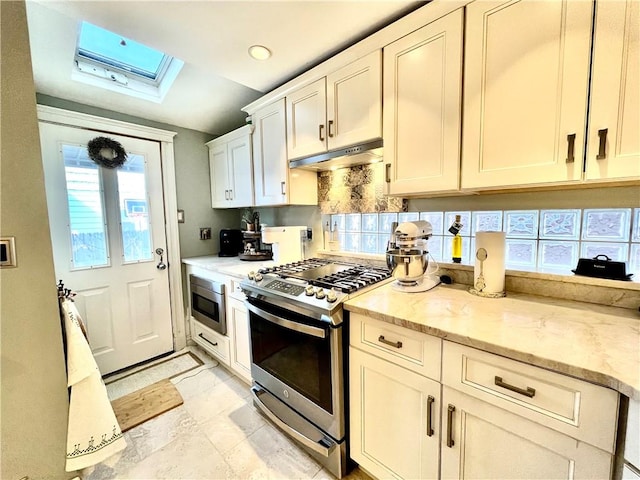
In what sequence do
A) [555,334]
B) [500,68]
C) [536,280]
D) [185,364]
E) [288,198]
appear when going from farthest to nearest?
1. [185,364]
2. [288,198]
3. [536,280]
4. [500,68]
5. [555,334]

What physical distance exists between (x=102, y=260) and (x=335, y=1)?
2.57 m

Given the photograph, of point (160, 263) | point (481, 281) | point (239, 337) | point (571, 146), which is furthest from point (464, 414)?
point (160, 263)

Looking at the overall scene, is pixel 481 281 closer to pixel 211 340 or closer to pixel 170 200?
pixel 211 340

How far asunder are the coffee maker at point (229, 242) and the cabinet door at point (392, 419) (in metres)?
2.03

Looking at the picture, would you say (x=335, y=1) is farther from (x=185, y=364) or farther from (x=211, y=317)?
(x=185, y=364)

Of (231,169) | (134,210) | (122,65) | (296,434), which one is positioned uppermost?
(122,65)

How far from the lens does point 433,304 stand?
1.19 meters

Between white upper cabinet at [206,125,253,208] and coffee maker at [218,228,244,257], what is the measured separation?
31 cm

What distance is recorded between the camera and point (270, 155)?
6.98 ft

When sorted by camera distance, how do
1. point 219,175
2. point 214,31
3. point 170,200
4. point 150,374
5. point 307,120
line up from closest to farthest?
point 214,31, point 307,120, point 150,374, point 170,200, point 219,175

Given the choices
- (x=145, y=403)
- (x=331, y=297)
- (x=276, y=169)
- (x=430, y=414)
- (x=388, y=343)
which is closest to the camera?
(x=430, y=414)

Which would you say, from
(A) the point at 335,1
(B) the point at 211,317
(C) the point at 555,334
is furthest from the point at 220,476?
(A) the point at 335,1

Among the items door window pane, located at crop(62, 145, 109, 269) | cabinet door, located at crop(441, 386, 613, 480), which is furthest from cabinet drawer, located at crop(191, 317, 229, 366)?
cabinet door, located at crop(441, 386, 613, 480)

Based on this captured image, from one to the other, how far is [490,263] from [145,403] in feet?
8.19
